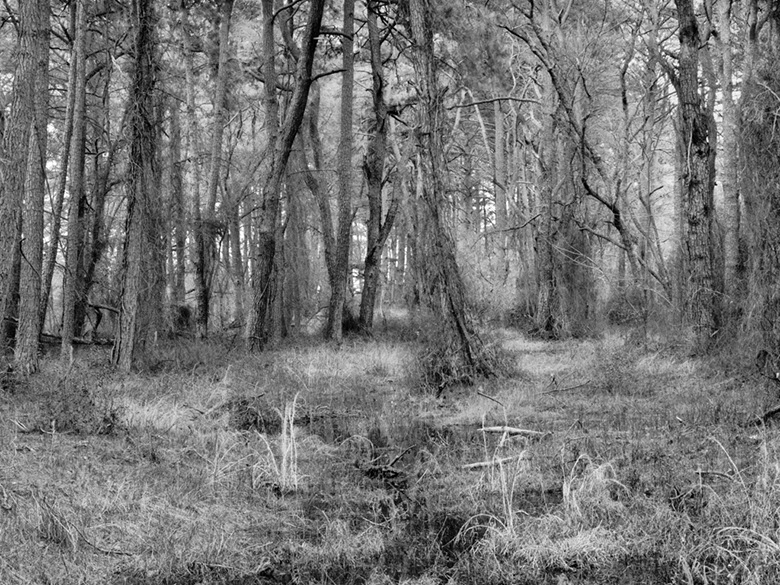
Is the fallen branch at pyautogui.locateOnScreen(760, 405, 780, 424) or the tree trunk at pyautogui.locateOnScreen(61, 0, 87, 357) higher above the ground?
the tree trunk at pyautogui.locateOnScreen(61, 0, 87, 357)

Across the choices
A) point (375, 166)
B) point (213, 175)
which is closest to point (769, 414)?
point (375, 166)

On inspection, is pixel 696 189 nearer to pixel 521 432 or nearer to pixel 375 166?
pixel 521 432

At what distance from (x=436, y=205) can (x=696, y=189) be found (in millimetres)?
3644

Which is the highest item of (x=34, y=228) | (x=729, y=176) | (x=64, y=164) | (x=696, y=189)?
(x=64, y=164)

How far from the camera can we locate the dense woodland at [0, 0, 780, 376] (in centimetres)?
879

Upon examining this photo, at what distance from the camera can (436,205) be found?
8.93m

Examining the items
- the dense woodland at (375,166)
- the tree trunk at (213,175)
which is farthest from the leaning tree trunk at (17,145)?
the tree trunk at (213,175)

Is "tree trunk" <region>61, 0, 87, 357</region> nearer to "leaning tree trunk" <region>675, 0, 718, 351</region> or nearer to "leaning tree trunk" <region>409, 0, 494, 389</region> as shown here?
"leaning tree trunk" <region>409, 0, 494, 389</region>

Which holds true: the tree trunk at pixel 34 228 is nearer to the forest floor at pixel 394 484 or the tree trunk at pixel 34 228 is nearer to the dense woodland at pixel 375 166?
the dense woodland at pixel 375 166

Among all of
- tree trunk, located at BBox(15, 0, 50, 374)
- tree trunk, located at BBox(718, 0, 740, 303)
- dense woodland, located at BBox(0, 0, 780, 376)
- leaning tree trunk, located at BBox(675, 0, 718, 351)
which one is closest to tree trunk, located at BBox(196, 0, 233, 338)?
dense woodland, located at BBox(0, 0, 780, 376)

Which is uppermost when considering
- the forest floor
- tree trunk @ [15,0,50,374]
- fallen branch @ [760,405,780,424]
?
tree trunk @ [15,0,50,374]

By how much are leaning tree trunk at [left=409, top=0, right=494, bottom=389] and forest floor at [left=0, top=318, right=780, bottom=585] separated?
67cm

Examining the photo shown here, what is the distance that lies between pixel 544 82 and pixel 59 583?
14.4 m

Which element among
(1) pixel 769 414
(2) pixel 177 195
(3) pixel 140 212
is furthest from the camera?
(2) pixel 177 195
